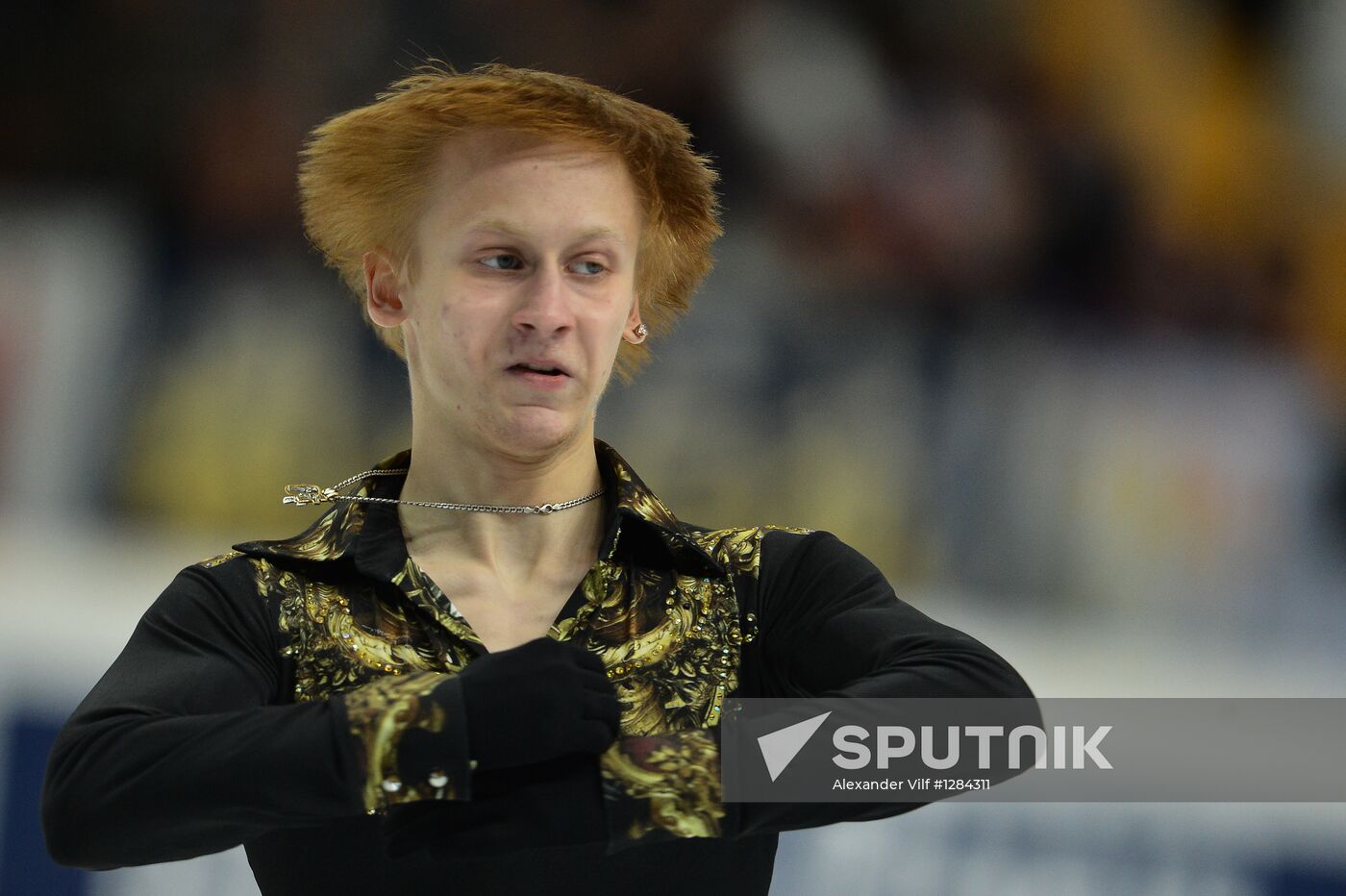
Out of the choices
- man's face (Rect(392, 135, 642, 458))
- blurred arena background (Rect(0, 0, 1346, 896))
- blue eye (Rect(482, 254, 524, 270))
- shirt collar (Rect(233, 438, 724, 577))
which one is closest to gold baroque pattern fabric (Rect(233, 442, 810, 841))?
shirt collar (Rect(233, 438, 724, 577))

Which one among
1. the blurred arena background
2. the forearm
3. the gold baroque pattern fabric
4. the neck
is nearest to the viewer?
the forearm

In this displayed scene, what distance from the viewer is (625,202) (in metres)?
1.50

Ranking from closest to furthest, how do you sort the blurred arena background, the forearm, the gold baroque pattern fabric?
the forearm
the gold baroque pattern fabric
the blurred arena background

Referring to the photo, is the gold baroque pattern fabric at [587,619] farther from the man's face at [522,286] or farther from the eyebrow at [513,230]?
the eyebrow at [513,230]

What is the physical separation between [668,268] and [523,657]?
0.61 meters

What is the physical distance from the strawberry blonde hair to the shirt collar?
214 mm

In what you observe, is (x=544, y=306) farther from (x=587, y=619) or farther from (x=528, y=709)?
(x=528, y=709)

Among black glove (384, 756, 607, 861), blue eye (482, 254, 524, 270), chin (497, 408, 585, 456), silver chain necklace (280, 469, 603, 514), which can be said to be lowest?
black glove (384, 756, 607, 861)

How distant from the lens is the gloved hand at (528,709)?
3.75 feet

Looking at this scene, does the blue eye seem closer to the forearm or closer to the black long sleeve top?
the black long sleeve top

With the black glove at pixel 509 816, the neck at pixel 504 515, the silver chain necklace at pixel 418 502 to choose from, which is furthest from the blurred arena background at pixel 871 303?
the black glove at pixel 509 816

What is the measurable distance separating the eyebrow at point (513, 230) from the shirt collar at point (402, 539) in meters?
0.25

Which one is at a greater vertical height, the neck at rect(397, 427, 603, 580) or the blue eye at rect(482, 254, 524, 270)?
the blue eye at rect(482, 254, 524, 270)

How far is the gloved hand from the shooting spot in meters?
1.14
